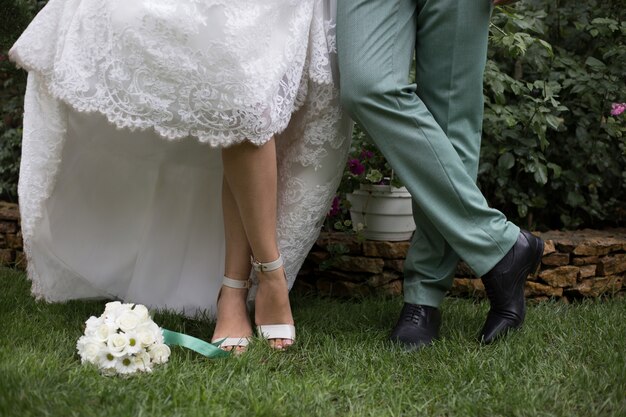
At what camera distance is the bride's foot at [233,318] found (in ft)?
6.77

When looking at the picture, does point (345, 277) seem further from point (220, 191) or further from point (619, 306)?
point (619, 306)

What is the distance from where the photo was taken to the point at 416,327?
6.95ft

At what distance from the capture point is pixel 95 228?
8.18 ft

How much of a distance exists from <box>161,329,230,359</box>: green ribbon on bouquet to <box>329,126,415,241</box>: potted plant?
98 centimetres

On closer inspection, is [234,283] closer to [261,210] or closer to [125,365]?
[261,210]

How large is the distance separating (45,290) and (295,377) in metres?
0.99

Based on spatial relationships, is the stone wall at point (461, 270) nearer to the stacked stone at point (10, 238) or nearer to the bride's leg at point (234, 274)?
the bride's leg at point (234, 274)

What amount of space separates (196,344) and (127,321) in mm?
186

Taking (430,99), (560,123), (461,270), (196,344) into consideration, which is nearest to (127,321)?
(196,344)

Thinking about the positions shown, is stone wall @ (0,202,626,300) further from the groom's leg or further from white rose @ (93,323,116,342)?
white rose @ (93,323,116,342)

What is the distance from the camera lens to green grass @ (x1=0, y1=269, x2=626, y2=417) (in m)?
1.57

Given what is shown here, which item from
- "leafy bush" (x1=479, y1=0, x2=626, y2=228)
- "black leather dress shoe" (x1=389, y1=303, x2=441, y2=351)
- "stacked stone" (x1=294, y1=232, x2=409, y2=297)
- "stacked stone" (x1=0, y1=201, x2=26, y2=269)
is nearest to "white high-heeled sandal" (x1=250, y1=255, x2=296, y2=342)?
"black leather dress shoe" (x1=389, y1=303, x2=441, y2=351)

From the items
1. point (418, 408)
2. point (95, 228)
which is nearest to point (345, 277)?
point (95, 228)

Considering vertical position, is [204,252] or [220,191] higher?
[220,191]
